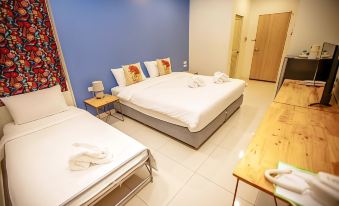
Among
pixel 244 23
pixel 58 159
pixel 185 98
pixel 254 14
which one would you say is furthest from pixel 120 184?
pixel 254 14

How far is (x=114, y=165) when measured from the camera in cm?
141

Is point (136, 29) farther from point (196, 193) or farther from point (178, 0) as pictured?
point (196, 193)

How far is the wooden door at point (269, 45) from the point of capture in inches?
185

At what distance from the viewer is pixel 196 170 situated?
1925 mm

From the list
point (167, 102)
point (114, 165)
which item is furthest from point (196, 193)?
point (167, 102)

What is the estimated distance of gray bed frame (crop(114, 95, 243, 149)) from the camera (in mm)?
2180

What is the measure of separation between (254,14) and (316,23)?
231 cm

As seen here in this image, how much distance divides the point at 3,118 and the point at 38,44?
109 cm

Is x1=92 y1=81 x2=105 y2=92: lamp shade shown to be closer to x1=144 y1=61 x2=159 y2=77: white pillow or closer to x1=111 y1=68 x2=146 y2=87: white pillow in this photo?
x1=111 y1=68 x2=146 y2=87: white pillow

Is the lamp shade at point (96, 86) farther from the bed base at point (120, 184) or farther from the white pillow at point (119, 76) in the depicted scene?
the bed base at point (120, 184)

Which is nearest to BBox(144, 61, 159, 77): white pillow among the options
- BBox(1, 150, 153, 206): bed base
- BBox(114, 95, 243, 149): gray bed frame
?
BBox(114, 95, 243, 149): gray bed frame

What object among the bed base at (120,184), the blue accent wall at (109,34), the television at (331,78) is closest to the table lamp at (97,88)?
the blue accent wall at (109,34)

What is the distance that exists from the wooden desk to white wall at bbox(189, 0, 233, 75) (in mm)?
2405

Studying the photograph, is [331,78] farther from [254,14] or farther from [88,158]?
[254,14]
